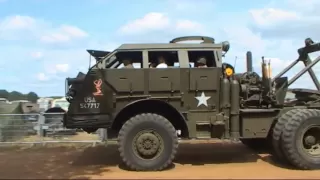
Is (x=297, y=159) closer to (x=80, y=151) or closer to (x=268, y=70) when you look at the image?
(x=268, y=70)

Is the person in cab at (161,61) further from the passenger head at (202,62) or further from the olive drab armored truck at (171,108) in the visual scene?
the passenger head at (202,62)

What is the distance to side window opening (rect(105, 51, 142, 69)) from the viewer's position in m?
9.96

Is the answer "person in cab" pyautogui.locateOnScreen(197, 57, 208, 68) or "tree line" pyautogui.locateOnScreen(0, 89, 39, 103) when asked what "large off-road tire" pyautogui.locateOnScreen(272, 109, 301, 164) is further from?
"tree line" pyautogui.locateOnScreen(0, 89, 39, 103)

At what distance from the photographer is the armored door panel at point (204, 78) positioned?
32.0 ft

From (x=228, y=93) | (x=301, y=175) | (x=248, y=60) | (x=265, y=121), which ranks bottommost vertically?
(x=301, y=175)

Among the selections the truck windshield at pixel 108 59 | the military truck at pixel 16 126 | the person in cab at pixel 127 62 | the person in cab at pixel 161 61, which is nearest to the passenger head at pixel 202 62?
the person in cab at pixel 161 61

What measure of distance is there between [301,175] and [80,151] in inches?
247

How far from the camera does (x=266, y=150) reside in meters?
12.1

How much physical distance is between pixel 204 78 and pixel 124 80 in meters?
1.71

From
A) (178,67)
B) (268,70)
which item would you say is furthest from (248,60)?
(178,67)

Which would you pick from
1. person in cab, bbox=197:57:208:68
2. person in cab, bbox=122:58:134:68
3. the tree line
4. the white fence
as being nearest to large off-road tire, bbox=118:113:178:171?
person in cab, bbox=122:58:134:68

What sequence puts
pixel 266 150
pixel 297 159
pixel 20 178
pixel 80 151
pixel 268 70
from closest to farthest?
pixel 20 178, pixel 297 159, pixel 268 70, pixel 266 150, pixel 80 151

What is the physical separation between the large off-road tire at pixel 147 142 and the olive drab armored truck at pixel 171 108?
21mm

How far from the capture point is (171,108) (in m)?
9.75
